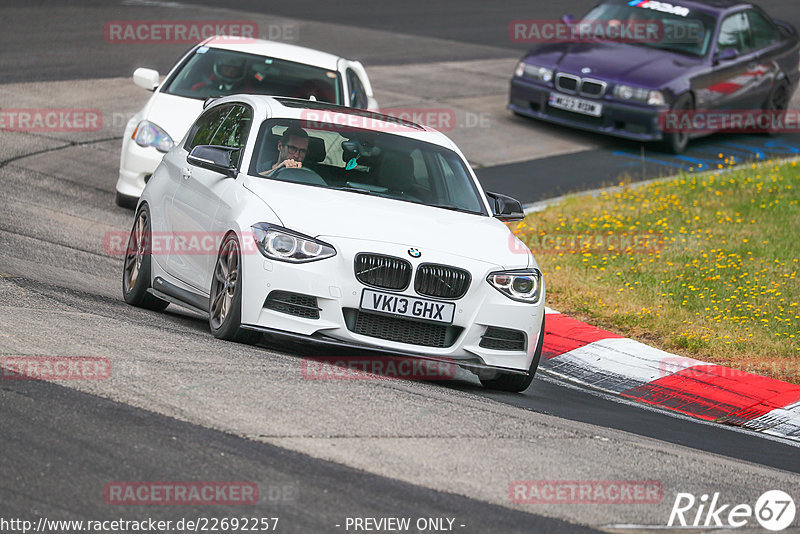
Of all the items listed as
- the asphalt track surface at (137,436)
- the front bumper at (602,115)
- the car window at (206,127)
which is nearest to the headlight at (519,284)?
the asphalt track surface at (137,436)

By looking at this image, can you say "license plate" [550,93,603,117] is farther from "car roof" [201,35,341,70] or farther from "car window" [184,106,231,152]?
"car window" [184,106,231,152]

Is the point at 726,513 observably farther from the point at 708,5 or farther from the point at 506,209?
the point at 708,5

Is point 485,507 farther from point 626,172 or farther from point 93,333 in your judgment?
point 626,172

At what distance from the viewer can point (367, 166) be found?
28.9ft

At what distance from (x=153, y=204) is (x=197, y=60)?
4.50 m

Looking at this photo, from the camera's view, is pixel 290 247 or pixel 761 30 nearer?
pixel 290 247

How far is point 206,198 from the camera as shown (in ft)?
28.3

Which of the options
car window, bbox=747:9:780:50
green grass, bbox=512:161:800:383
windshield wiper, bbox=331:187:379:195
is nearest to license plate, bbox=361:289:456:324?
windshield wiper, bbox=331:187:379:195

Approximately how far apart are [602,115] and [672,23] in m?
2.24

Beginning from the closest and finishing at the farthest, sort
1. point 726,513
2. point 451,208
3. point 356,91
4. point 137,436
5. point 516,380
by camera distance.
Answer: point 137,436
point 726,513
point 516,380
point 451,208
point 356,91

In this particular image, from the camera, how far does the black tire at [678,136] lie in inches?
725

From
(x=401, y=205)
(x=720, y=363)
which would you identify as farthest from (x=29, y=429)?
(x=720, y=363)

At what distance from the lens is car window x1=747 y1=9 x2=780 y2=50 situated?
2053 cm

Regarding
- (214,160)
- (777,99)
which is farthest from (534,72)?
(214,160)
